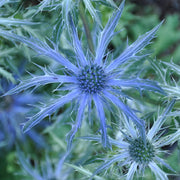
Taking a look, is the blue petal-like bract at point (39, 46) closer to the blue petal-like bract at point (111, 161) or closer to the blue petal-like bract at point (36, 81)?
the blue petal-like bract at point (36, 81)

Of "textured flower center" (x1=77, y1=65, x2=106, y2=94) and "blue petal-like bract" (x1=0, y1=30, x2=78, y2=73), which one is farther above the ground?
"blue petal-like bract" (x1=0, y1=30, x2=78, y2=73)

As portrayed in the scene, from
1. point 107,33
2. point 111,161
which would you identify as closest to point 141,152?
point 111,161

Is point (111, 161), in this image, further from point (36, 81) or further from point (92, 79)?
point (36, 81)

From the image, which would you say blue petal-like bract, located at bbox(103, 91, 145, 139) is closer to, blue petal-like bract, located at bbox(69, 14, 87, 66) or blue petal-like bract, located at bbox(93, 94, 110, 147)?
blue petal-like bract, located at bbox(93, 94, 110, 147)

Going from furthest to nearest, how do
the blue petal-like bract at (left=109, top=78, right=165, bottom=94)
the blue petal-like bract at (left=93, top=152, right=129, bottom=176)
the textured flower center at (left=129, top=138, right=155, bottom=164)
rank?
the textured flower center at (left=129, top=138, right=155, bottom=164), the blue petal-like bract at (left=93, top=152, right=129, bottom=176), the blue petal-like bract at (left=109, top=78, right=165, bottom=94)

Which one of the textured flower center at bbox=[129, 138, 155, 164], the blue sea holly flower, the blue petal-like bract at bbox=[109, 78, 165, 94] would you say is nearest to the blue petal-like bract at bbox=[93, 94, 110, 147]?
the blue sea holly flower

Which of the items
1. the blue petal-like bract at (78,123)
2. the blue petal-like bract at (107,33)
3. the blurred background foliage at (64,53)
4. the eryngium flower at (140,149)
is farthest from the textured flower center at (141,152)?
Result: the blue petal-like bract at (107,33)

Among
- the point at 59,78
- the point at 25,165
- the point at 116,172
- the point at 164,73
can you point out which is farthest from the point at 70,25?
the point at 25,165
